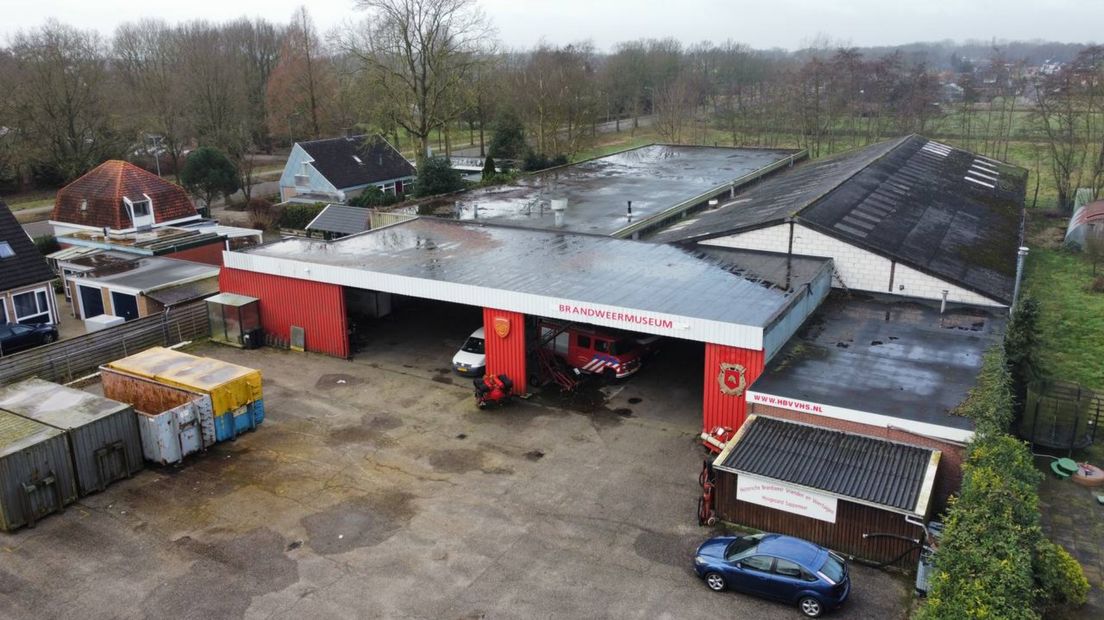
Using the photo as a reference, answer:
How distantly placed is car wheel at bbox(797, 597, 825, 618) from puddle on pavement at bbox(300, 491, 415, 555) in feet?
25.3

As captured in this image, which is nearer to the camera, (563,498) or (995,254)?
(563,498)

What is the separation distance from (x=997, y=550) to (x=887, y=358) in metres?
8.16

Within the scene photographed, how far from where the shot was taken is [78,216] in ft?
121

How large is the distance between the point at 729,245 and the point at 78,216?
2982 cm

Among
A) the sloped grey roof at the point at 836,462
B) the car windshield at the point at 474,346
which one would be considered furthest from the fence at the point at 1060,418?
the car windshield at the point at 474,346

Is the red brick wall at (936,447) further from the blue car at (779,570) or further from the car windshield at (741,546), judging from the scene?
the car windshield at (741,546)

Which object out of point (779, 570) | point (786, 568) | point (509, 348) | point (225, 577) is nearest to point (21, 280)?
point (509, 348)

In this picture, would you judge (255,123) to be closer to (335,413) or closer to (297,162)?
(297,162)

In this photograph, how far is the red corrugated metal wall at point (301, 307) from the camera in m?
25.3

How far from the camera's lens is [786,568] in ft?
43.5

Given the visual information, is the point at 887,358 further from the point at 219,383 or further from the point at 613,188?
the point at 613,188

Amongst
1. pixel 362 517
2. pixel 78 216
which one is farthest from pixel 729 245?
pixel 78 216

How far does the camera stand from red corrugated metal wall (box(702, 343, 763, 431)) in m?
18.8

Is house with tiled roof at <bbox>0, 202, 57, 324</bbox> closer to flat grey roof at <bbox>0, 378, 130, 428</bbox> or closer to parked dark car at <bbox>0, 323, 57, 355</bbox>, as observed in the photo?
parked dark car at <bbox>0, 323, 57, 355</bbox>
